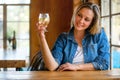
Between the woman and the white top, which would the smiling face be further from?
the white top

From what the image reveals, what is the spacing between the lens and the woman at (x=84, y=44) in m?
1.71

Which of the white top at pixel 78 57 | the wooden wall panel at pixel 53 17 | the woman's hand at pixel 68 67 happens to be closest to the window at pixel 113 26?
the white top at pixel 78 57

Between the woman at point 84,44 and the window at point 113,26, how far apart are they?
117 centimetres

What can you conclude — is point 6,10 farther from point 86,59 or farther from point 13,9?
point 86,59

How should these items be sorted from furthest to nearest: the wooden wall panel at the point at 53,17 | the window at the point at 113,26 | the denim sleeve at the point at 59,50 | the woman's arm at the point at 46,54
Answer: the wooden wall panel at the point at 53,17
the window at the point at 113,26
the denim sleeve at the point at 59,50
the woman's arm at the point at 46,54

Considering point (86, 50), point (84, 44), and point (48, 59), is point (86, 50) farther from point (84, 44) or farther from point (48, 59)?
point (48, 59)

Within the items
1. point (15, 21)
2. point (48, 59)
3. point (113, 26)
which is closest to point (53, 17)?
point (15, 21)

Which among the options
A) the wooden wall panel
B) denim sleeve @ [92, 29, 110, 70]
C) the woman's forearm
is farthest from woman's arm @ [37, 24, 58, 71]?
the wooden wall panel

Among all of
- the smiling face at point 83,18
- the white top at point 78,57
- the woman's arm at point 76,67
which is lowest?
the woman's arm at point 76,67

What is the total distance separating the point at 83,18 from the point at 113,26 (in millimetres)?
1491

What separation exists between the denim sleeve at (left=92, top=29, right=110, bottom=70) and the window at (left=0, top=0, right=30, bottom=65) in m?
3.43

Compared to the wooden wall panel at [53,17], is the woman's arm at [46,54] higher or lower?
lower

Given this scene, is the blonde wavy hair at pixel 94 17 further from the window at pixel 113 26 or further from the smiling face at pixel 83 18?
the window at pixel 113 26

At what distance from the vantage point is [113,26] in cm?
312
